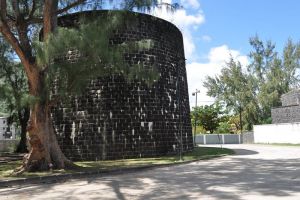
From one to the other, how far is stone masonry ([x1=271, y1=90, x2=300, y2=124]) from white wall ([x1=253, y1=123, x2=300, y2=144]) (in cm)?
335

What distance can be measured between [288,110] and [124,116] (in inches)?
1243

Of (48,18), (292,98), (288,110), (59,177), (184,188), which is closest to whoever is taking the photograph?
(184,188)

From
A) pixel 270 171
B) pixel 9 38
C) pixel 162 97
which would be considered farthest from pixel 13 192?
pixel 162 97

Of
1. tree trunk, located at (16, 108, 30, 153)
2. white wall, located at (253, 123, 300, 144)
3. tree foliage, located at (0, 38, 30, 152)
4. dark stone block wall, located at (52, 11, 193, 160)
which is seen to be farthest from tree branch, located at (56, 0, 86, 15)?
white wall, located at (253, 123, 300, 144)

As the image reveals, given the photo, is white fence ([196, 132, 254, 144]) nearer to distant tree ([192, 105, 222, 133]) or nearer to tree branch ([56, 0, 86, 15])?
distant tree ([192, 105, 222, 133])

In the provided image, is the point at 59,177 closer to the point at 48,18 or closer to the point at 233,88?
the point at 48,18

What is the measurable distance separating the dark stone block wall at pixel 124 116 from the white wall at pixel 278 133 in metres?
22.2

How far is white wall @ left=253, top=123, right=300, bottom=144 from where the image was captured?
138ft

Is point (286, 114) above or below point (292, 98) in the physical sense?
below

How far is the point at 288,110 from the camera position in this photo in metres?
48.5

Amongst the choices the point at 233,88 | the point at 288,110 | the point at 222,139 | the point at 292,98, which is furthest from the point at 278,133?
the point at 233,88

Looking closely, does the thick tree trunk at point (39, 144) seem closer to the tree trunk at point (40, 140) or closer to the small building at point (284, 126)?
the tree trunk at point (40, 140)

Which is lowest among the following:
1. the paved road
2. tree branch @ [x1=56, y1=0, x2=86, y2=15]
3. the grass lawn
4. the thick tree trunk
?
the paved road

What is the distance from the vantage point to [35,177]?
1347cm
